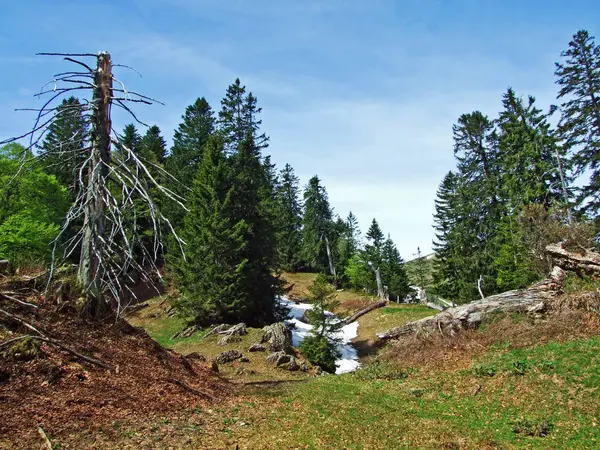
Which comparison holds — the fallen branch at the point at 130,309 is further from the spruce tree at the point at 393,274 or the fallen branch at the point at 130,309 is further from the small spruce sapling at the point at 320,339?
the spruce tree at the point at 393,274

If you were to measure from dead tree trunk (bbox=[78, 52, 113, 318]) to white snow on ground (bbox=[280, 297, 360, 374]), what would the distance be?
1464 centimetres

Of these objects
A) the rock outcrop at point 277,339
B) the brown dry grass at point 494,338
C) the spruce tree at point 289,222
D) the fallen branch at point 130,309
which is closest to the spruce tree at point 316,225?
the spruce tree at point 289,222

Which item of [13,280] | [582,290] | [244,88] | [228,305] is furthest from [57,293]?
[244,88]

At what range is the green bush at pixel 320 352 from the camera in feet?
67.7

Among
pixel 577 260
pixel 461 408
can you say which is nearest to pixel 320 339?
pixel 461 408

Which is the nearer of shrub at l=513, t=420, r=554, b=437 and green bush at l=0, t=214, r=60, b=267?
shrub at l=513, t=420, r=554, b=437

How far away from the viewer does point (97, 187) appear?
30.5 feet

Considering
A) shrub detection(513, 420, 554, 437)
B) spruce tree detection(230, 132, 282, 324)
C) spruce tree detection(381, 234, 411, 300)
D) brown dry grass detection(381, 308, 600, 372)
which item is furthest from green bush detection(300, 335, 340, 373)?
spruce tree detection(381, 234, 411, 300)

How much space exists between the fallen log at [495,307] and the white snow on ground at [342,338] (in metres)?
5.33

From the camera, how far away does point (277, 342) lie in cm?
2066

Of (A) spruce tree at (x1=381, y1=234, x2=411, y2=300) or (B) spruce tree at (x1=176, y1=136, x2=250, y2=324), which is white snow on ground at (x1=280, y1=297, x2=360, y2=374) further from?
(A) spruce tree at (x1=381, y1=234, x2=411, y2=300)

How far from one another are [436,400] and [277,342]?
1083 centimetres

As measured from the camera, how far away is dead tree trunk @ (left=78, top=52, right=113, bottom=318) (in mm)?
9453

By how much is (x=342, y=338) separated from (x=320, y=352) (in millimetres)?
4080
